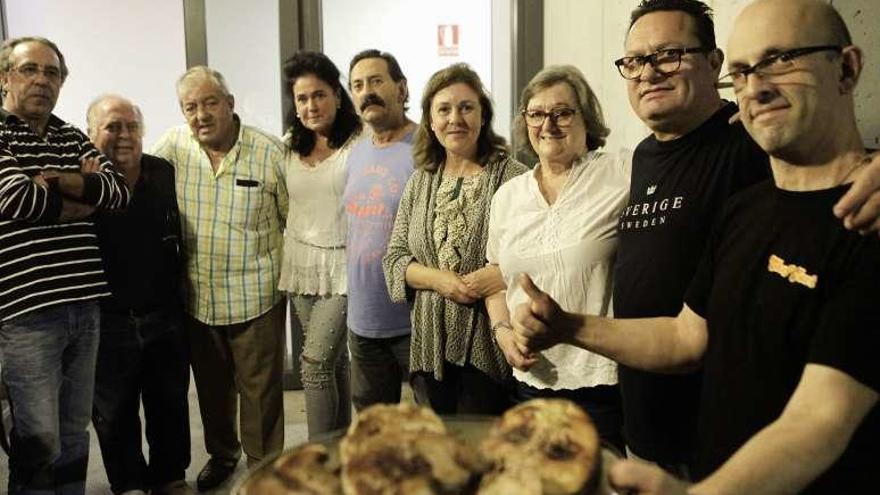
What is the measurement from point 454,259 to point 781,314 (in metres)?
1.20

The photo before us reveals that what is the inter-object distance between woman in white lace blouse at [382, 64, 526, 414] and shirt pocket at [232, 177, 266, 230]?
0.65m

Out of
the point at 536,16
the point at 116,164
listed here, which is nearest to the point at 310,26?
the point at 536,16

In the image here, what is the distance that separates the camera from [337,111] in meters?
2.77

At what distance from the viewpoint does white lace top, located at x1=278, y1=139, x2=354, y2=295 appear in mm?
2652

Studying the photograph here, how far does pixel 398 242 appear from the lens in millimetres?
2270

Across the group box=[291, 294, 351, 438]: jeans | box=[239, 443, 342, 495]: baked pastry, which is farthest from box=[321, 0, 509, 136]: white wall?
box=[239, 443, 342, 495]: baked pastry

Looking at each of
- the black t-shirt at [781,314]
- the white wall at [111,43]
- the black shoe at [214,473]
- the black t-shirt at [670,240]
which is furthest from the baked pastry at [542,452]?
the white wall at [111,43]

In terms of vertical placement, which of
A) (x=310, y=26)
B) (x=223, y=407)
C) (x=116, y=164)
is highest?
(x=310, y=26)

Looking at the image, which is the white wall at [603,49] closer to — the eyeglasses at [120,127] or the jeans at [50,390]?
the eyeglasses at [120,127]

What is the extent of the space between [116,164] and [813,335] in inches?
94.4

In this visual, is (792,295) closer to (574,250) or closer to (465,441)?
(465,441)

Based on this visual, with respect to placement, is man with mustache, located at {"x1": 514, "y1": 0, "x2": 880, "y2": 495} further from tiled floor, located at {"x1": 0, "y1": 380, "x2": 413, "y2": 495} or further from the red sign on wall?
the red sign on wall

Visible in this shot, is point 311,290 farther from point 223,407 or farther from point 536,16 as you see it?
point 536,16

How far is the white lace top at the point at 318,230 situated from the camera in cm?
265
